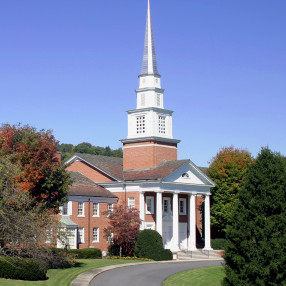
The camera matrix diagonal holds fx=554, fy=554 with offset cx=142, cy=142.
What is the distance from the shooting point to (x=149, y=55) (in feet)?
210

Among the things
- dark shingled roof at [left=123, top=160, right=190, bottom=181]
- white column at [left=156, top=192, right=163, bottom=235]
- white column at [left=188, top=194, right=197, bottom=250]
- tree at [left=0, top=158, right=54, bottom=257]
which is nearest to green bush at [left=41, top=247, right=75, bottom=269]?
tree at [left=0, top=158, right=54, bottom=257]

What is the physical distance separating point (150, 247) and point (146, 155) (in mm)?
12569

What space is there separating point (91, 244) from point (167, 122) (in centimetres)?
1717

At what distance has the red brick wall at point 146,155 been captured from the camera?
62656 mm

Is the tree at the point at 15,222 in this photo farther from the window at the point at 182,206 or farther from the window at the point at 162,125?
the window at the point at 182,206

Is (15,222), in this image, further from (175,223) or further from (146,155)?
(146,155)

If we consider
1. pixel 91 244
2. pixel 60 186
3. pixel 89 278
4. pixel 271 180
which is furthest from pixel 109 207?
pixel 271 180

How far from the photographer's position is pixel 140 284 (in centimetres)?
3609

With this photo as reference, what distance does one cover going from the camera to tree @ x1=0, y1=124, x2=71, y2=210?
39.9 meters

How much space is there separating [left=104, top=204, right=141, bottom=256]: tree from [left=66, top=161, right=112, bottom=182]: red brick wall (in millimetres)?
6500

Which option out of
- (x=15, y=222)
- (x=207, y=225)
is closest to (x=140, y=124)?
(x=207, y=225)

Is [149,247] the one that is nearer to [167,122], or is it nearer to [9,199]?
[167,122]

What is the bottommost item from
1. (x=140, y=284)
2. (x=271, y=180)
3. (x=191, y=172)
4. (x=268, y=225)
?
(x=140, y=284)

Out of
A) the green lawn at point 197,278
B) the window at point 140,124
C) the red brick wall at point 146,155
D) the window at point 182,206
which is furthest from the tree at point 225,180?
the green lawn at point 197,278
